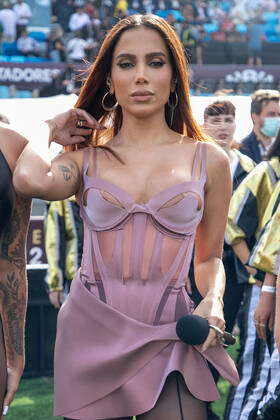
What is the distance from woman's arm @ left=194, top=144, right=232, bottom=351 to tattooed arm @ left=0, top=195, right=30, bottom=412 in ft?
1.93

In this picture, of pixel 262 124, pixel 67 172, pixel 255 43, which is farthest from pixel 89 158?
pixel 255 43

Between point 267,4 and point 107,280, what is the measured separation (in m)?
30.2

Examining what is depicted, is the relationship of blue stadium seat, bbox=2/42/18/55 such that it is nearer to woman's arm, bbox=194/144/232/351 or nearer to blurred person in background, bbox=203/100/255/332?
blurred person in background, bbox=203/100/255/332

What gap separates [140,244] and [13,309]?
1.59ft

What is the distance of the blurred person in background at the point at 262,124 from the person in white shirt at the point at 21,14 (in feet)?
61.6

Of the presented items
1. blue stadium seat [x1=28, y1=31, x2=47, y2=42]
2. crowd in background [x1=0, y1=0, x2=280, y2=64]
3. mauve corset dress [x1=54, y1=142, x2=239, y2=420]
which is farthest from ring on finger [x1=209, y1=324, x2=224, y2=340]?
blue stadium seat [x1=28, y1=31, x2=47, y2=42]

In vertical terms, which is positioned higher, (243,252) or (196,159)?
(196,159)

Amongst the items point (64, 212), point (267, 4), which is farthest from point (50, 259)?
point (267, 4)

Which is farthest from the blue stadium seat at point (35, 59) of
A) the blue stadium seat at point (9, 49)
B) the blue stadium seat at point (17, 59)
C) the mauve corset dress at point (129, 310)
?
the mauve corset dress at point (129, 310)

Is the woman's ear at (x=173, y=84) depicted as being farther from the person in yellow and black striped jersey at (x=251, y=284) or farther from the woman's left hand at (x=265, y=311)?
the person in yellow and black striped jersey at (x=251, y=284)

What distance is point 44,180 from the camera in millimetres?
3090

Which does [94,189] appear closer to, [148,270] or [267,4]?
[148,270]

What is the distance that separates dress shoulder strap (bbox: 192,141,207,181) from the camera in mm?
3121

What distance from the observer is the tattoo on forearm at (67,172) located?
10.3 ft
